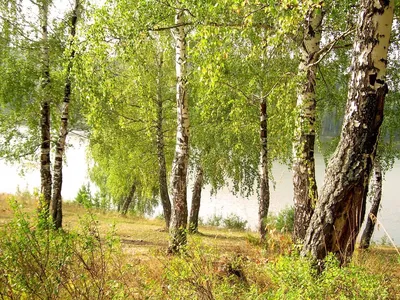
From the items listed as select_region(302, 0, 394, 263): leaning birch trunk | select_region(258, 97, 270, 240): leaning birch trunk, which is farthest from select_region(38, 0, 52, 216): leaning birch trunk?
select_region(302, 0, 394, 263): leaning birch trunk

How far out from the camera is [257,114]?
445 inches

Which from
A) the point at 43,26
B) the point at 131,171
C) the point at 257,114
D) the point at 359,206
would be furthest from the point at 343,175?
the point at 131,171

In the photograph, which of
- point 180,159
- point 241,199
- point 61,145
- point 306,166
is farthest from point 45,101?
point 241,199

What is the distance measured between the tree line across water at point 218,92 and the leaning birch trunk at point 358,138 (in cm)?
1

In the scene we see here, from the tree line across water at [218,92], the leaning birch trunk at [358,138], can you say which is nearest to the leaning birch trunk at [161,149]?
the tree line across water at [218,92]

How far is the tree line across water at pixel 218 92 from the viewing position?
3922 millimetres

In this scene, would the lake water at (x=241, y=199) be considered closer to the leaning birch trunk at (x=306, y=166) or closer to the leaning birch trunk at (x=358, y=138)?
the leaning birch trunk at (x=306, y=166)

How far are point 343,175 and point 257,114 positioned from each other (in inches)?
297

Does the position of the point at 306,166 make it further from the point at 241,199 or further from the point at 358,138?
the point at 241,199

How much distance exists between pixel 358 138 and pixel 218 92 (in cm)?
335

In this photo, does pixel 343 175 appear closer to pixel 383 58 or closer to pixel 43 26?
pixel 383 58

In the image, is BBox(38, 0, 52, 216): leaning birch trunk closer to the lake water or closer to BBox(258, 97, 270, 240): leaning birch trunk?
BBox(258, 97, 270, 240): leaning birch trunk

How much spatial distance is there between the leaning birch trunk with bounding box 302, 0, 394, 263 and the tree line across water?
1 cm

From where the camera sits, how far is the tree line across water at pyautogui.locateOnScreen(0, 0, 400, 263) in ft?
12.9
